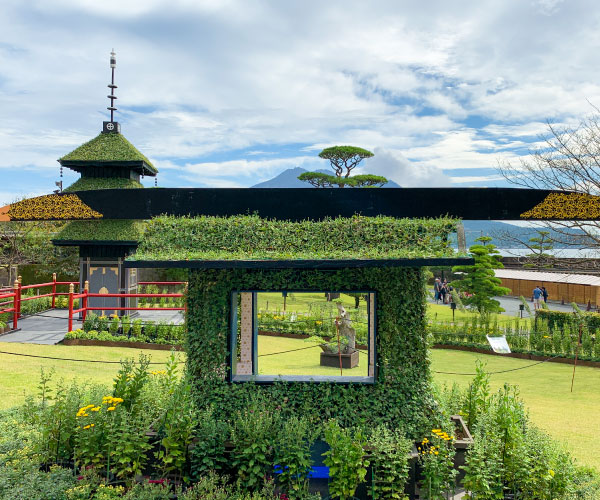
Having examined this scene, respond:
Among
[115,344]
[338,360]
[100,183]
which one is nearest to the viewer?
[338,360]

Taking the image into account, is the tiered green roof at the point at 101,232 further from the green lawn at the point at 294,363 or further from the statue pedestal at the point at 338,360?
the statue pedestal at the point at 338,360

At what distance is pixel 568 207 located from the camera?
8.29m

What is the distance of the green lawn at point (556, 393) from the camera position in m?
9.59

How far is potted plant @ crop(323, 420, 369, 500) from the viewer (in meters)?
6.20

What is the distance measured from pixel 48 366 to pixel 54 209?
5477 mm

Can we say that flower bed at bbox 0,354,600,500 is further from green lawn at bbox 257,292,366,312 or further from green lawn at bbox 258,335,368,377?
green lawn at bbox 257,292,366,312

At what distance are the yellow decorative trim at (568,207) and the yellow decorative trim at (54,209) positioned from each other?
797cm

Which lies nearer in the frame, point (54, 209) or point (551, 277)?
point (54, 209)

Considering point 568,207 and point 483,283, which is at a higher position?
point 568,207

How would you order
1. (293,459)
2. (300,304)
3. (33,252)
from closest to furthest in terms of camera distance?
1. (293,459)
2. (300,304)
3. (33,252)

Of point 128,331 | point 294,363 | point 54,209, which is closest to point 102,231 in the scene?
point 128,331

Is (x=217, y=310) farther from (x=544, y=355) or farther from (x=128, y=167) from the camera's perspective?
(x=128, y=167)

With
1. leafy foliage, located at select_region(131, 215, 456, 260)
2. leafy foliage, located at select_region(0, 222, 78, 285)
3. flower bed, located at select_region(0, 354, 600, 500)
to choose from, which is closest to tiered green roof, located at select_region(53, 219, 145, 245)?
leafy foliage, located at select_region(0, 222, 78, 285)

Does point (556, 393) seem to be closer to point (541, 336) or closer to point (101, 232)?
point (541, 336)
